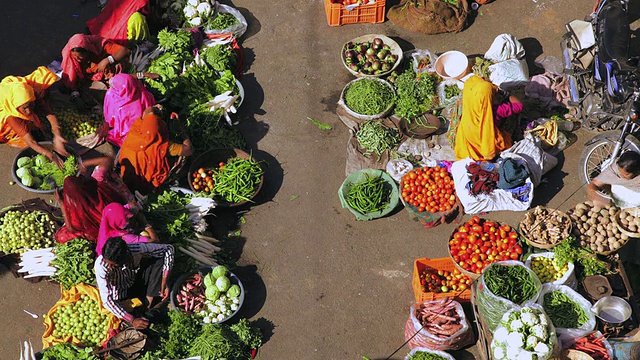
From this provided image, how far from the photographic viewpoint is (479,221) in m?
6.62

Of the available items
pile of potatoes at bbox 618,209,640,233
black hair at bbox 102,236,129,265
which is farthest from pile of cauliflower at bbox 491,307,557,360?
black hair at bbox 102,236,129,265

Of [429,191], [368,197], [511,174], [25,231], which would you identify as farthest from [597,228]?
[25,231]

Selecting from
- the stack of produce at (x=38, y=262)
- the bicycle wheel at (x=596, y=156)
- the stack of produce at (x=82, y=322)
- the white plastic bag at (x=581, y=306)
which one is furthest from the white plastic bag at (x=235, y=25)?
the white plastic bag at (x=581, y=306)

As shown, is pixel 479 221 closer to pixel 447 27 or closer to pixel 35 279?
pixel 447 27

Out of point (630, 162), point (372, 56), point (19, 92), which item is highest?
point (19, 92)

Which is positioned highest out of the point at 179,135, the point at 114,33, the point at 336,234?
the point at 114,33

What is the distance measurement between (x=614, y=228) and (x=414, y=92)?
2.73 m

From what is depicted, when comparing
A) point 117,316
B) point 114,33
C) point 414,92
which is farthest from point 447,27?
point 117,316

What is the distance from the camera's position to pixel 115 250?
17.8ft

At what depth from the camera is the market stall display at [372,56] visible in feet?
25.7

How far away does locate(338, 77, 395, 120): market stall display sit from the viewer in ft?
24.4

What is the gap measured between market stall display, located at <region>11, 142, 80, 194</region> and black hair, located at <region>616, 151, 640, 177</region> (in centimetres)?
572

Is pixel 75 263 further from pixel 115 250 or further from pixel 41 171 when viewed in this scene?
pixel 41 171

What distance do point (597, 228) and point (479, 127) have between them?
1603 mm
